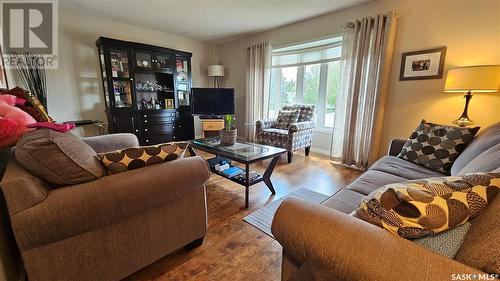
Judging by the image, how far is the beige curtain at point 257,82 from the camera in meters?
4.09

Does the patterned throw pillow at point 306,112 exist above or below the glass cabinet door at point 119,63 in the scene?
below

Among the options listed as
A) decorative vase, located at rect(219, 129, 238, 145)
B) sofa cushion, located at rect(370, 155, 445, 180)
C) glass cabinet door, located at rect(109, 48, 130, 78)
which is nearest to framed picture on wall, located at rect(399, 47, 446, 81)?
sofa cushion, located at rect(370, 155, 445, 180)

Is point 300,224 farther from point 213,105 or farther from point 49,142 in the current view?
point 213,105

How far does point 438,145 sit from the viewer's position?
1731 millimetres

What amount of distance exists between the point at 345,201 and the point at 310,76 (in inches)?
130

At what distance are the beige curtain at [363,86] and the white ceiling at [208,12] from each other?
0.46 meters

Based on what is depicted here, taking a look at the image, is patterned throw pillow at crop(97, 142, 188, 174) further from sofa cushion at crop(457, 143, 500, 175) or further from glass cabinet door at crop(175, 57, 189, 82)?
glass cabinet door at crop(175, 57, 189, 82)

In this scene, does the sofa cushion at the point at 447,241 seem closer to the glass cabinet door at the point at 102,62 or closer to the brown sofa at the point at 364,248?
the brown sofa at the point at 364,248

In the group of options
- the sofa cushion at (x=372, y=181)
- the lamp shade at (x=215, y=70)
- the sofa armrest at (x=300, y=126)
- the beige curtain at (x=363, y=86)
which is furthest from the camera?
the lamp shade at (x=215, y=70)

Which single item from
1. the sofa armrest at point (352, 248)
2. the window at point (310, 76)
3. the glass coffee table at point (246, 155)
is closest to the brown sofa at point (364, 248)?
the sofa armrest at point (352, 248)

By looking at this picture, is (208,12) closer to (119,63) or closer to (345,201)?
(119,63)

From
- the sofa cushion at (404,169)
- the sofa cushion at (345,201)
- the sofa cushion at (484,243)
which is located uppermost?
the sofa cushion at (484,243)

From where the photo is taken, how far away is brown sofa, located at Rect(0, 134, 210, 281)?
82 centimetres

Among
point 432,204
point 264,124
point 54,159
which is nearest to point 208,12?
point 264,124
